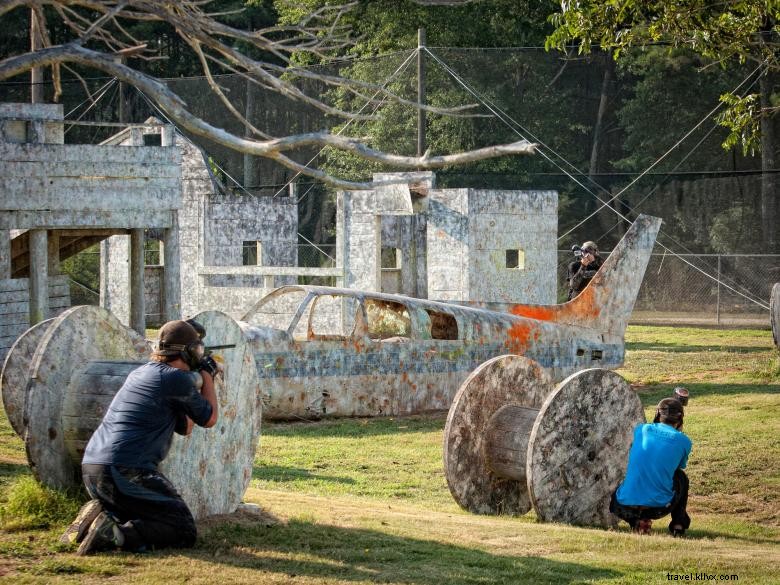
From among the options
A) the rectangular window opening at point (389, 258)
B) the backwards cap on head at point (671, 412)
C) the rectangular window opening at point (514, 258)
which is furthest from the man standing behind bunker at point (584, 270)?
the rectangular window opening at point (389, 258)

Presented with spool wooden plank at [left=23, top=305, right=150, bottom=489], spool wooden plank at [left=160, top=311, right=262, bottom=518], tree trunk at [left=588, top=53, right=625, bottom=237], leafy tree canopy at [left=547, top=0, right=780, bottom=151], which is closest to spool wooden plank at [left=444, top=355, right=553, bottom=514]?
spool wooden plank at [left=160, top=311, right=262, bottom=518]

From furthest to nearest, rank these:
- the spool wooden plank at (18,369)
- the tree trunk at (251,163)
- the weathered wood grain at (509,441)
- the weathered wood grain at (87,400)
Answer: the tree trunk at (251,163) → the weathered wood grain at (509,441) → the spool wooden plank at (18,369) → the weathered wood grain at (87,400)

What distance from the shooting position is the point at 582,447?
34.1 feet

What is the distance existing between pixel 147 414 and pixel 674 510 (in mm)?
4338

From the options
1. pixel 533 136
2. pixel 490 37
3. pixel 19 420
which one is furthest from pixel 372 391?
pixel 490 37

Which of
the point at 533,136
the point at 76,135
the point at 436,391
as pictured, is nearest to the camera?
the point at 436,391

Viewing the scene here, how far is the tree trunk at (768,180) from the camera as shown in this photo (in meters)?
32.7

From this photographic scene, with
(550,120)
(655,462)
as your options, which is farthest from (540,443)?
(550,120)

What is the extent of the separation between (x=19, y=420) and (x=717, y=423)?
8.54 metres

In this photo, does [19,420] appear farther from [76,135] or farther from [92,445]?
[76,135]

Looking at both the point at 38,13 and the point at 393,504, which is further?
the point at 393,504

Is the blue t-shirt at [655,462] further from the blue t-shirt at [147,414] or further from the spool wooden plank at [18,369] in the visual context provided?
the spool wooden plank at [18,369]

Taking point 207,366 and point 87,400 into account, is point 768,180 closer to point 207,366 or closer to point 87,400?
point 87,400

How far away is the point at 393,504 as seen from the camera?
11125mm
